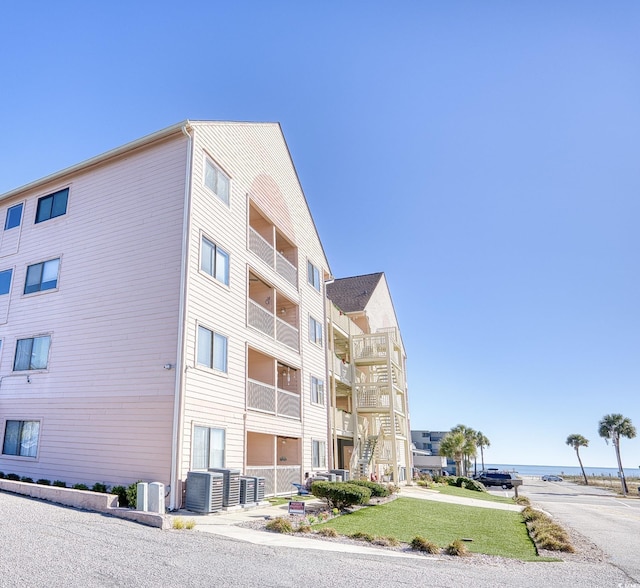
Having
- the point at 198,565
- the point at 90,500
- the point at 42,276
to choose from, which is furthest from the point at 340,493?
the point at 42,276

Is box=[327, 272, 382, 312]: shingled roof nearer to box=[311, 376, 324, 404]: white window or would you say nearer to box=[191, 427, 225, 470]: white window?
box=[311, 376, 324, 404]: white window

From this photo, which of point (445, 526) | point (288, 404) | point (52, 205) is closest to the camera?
point (445, 526)

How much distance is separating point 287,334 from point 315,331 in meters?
3.66

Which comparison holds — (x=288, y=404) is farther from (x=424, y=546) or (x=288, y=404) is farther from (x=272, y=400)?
(x=424, y=546)

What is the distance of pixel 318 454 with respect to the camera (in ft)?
72.9

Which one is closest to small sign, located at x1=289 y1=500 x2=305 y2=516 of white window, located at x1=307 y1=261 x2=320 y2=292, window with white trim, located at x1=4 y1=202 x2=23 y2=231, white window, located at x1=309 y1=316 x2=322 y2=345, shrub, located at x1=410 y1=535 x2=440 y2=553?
shrub, located at x1=410 y1=535 x2=440 y2=553

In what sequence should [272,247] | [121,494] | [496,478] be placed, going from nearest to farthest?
1. [121,494]
2. [272,247]
3. [496,478]

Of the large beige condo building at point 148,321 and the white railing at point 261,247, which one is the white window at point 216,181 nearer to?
the large beige condo building at point 148,321

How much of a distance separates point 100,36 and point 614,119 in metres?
18.0

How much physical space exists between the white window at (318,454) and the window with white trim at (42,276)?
12.9 metres

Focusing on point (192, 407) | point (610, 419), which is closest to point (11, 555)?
point (192, 407)

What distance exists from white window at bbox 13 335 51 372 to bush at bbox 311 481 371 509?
9840mm

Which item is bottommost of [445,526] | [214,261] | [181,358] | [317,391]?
[445,526]

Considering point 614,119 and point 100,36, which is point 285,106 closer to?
point 100,36
